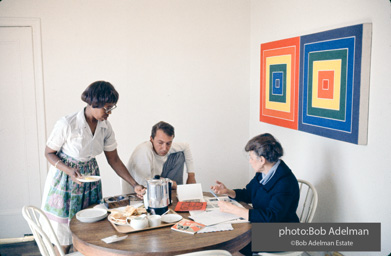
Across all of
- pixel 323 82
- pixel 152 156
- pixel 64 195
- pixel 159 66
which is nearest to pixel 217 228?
pixel 152 156

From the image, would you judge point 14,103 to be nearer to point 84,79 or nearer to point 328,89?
point 84,79

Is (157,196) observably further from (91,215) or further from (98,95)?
(98,95)

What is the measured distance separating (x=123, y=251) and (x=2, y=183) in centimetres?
237

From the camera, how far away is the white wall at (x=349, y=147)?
215 cm

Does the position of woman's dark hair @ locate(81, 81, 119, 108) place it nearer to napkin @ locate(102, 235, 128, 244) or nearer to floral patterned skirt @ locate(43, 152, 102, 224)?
floral patterned skirt @ locate(43, 152, 102, 224)

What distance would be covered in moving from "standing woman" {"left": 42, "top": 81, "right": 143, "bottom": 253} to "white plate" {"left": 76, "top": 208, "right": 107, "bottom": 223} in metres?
0.18

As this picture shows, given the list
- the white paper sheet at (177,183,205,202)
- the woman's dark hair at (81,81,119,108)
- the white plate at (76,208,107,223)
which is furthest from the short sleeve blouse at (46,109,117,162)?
the white paper sheet at (177,183,205,202)

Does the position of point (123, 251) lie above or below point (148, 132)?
below

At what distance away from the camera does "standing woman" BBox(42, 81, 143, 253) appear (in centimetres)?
224

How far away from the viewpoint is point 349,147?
245cm

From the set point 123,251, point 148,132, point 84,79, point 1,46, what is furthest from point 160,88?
point 123,251

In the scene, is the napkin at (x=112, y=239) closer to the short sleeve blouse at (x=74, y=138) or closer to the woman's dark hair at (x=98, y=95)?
the short sleeve blouse at (x=74, y=138)

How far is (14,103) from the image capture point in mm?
3428

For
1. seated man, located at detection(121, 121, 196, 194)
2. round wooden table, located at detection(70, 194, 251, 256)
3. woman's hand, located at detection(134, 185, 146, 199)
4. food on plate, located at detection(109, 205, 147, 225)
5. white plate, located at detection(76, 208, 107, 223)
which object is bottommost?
round wooden table, located at detection(70, 194, 251, 256)
